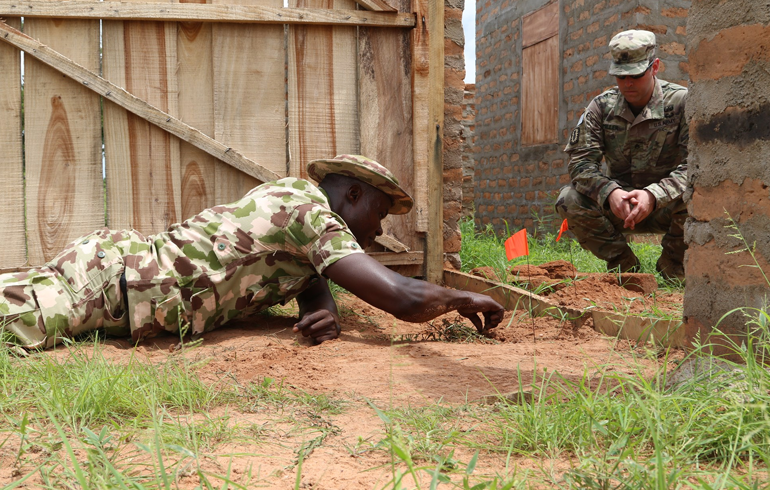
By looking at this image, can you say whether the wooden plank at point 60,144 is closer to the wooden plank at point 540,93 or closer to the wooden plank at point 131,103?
the wooden plank at point 131,103

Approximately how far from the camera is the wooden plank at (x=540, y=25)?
7.61 meters

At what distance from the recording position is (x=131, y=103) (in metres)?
3.54

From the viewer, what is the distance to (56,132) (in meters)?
3.51

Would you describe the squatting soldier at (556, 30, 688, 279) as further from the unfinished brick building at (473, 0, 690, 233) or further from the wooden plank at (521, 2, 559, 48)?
the wooden plank at (521, 2, 559, 48)

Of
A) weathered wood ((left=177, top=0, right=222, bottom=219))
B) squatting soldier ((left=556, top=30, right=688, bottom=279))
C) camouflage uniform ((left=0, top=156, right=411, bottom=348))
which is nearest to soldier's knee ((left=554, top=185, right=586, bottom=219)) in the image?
squatting soldier ((left=556, top=30, right=688, bottom=279))

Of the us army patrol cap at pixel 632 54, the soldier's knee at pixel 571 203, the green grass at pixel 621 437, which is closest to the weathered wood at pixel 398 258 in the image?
the soldier's knee at pixel 571 203

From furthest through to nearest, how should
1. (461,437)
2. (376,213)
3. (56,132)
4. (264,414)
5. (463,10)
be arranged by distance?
(463,10) → (56,132) → (376,213) → (264,414) → (461,437)

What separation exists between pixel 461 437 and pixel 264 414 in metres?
0.57

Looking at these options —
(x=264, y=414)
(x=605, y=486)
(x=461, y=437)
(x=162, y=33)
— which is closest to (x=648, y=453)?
(x=605, y=486)

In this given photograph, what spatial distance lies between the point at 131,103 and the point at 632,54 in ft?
9.83

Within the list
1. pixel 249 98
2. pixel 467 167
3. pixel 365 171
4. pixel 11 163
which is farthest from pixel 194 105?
pixel 467 167

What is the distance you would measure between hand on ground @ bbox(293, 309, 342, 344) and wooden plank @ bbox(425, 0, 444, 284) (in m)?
1.32

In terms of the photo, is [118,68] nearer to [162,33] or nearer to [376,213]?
[162,33]

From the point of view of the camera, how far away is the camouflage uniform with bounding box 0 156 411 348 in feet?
8.59
